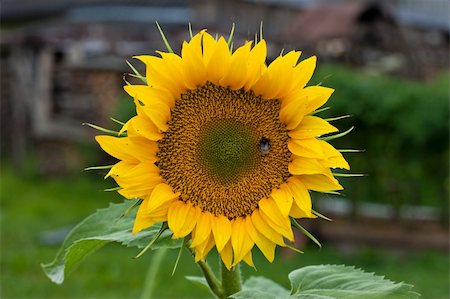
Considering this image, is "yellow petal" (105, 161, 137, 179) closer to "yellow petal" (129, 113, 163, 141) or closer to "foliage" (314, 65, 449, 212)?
"yellow petal" (129, 113, 163, 141)

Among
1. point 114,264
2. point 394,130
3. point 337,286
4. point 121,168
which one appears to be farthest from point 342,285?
point 394,130

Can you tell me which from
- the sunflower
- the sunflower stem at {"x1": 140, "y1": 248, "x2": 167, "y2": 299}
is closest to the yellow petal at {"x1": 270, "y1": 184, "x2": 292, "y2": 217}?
the sunflower

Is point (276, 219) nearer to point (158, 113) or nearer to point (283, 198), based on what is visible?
point (283, 198)

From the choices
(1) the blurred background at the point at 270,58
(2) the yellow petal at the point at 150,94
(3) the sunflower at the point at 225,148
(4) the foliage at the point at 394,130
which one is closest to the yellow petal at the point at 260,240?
(3) the sunflower at the point at 225,148

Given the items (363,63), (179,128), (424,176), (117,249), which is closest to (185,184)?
(179,128)

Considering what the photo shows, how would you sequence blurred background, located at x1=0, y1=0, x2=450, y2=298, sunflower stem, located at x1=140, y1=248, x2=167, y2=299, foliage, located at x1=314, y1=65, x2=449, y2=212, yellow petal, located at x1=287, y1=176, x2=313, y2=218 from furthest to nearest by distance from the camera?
1. foliage, located at x1=314, y1=65, x2=449, y2=212
2. blurred background, located at x1=0, y1=0, x2=450, y2=298
3. sunflower stem, located at x1=140, y1=248, x2=167, y2=299
4. yellow petal, located at x1=287, y1=176, x2=313, y2=218

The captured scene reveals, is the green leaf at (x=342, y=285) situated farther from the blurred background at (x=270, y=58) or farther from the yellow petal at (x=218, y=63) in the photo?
the blurred background at (x=270, y=58)
